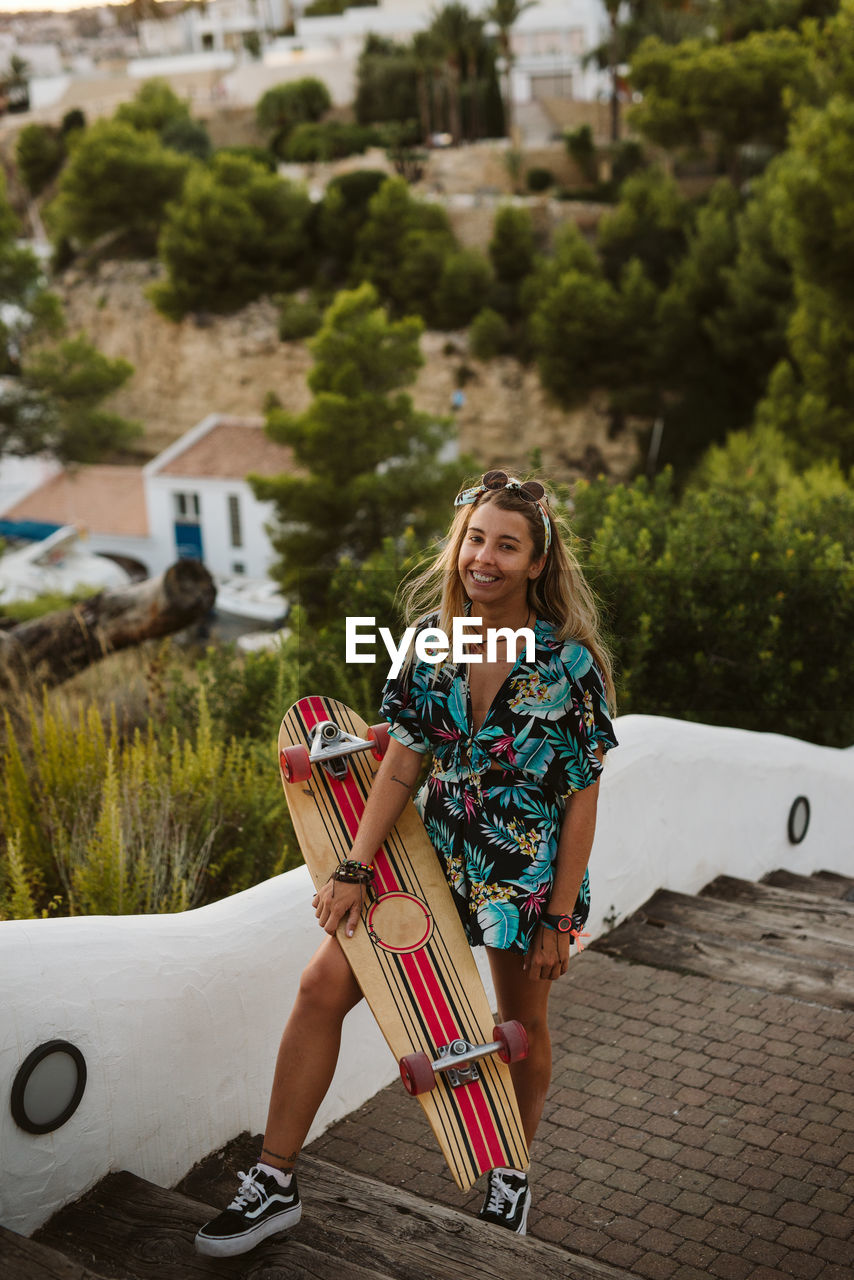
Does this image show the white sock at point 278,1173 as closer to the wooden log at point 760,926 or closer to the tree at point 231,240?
the wooden log at point 760,926

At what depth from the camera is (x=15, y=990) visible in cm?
214

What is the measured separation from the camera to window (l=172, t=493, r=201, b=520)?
32438 mm

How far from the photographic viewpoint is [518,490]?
88.1 inches

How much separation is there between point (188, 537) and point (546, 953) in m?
31.8

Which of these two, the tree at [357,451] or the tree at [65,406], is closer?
the tree at [357,451]

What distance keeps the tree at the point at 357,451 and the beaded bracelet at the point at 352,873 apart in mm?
18991

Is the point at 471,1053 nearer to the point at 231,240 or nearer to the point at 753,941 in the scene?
the point at 753,941

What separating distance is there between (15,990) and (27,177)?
56603mm

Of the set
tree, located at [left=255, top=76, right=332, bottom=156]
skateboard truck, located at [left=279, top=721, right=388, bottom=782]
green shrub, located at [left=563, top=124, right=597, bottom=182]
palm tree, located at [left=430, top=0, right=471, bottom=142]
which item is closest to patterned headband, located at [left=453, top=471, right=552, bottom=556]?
skateboard truck, located at [left=279, top=721, right=388, bottom=782]

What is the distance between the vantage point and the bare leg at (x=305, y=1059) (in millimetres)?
2061

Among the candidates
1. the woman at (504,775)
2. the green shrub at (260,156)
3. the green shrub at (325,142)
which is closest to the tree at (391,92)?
the green shrub at (325,142)

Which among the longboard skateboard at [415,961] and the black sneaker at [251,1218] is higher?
the longboard skateboard at [415,961]

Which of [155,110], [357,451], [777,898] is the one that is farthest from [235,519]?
[777,898]

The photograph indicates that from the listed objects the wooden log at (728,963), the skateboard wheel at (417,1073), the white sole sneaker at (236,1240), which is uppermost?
the skateboard wheel at (417,1073)
